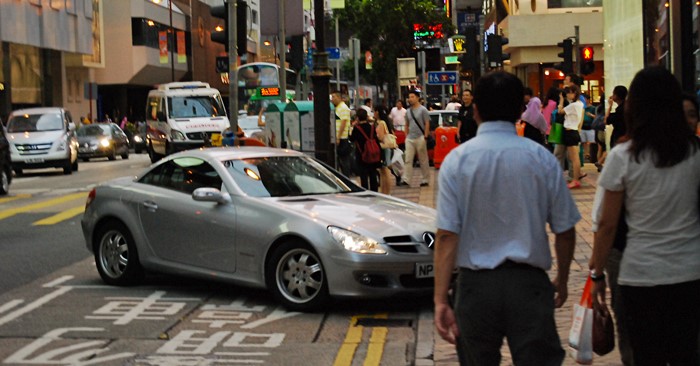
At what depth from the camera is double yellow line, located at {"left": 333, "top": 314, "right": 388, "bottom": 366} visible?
8.05 metres

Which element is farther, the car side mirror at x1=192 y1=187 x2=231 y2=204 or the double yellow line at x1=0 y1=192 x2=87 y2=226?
the double yellow line at x1=0 y1=192 x2=87 y2=226

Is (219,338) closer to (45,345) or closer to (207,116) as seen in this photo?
(45,345)

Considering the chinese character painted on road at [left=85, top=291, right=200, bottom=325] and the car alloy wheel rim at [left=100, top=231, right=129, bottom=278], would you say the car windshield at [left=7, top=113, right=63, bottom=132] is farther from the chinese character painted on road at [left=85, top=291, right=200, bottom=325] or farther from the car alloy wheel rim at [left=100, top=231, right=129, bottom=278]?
the chinese character painted on road at [left=85, top=291, right=200, bottom=325]

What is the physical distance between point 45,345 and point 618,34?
56.9 feet

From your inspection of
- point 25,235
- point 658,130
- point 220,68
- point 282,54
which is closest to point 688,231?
point 658,130

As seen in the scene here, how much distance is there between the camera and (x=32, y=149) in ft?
111

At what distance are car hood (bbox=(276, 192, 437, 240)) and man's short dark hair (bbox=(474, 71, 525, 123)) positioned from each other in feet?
16.3

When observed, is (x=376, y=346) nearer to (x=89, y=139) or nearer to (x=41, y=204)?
(x=41, y=204)

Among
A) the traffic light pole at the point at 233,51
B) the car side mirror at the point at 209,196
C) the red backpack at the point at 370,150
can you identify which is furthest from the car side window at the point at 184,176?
the traffic light pole at the point at 233,51

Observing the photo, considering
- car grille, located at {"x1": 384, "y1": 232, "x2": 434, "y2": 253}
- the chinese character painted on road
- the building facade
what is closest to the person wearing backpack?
the chinese character painted on road

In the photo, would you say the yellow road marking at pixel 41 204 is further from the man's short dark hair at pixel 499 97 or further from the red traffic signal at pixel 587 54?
the man's short dark hair at pixel 499 97

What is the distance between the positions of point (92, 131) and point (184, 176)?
34.5m

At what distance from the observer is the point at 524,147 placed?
4.65 metres

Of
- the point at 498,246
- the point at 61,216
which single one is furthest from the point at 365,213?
the point at 61,216
